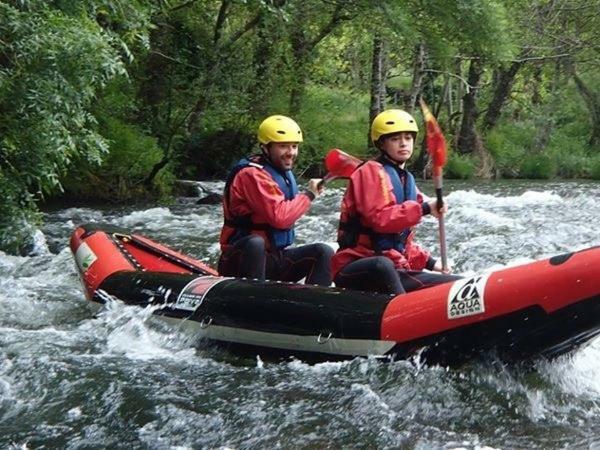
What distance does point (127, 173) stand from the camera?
12.1 m

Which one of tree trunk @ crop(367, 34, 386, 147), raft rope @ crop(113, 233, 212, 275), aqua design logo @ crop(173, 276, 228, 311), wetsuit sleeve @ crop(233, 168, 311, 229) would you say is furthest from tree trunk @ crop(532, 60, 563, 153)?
aqua design logo @ crop(173, 276, 228, 311)

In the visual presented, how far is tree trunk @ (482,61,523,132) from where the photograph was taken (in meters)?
19.8

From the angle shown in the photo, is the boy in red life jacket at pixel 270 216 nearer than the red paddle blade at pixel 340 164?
Yes

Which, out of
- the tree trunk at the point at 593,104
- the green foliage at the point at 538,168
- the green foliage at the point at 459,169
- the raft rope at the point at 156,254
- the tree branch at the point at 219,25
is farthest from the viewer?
the tree trunk at the point at 593,104

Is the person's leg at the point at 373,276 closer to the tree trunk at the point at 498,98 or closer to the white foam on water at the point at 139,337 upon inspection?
the white foam on water at the point at 139,337

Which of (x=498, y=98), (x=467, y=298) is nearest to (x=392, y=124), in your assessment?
(x=467, y=298)

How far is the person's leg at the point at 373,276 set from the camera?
4422mm

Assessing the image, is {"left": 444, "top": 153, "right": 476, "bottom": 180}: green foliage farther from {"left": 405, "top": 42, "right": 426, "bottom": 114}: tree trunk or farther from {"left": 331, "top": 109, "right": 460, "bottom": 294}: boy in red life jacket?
{"left": 331, "top": 109, "right": 460, "bottom": 294}: boy in red life jacket

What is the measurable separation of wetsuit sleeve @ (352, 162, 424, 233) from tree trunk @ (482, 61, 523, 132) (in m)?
16.0

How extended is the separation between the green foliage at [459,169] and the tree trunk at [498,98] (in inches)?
106

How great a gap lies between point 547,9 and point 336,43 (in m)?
4.69

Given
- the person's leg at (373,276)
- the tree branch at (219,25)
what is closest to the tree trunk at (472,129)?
the tree branch at (219,25)

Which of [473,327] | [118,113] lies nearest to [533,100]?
[118,113]

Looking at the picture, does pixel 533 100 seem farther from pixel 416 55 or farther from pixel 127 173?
pixel 127 173
